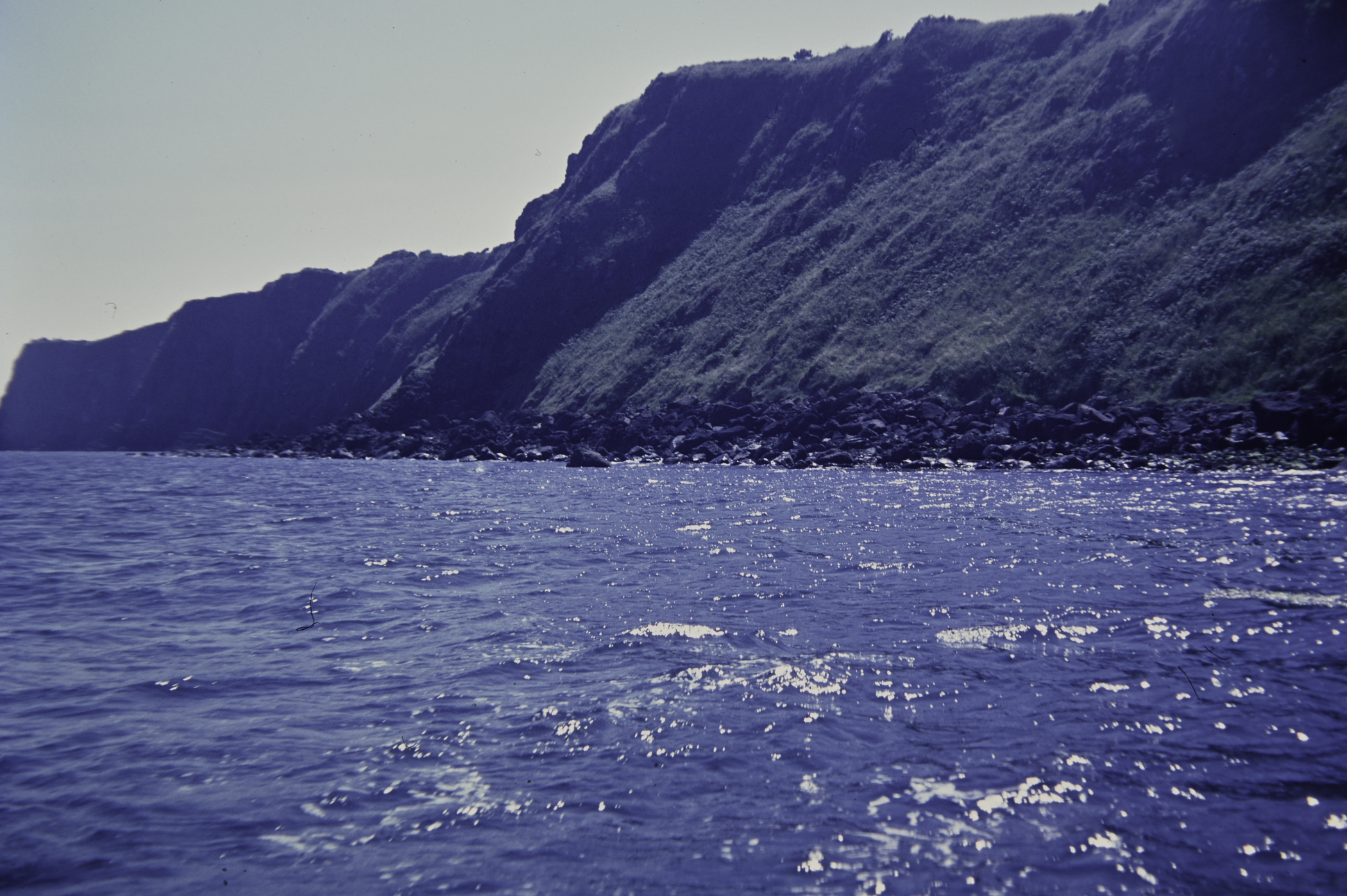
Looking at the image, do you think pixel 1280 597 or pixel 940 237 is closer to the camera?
pixel 1280 597

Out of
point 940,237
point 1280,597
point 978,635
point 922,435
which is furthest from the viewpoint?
point 940,237

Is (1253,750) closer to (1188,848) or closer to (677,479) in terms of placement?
(1188,848)

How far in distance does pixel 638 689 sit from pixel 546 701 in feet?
3.26

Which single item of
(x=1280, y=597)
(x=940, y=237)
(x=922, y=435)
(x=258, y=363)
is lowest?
(x=1280, y=597)

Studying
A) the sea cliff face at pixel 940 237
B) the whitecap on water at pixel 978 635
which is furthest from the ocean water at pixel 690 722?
the sea cliff face at pixel 940 237

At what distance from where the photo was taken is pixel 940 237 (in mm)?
86438

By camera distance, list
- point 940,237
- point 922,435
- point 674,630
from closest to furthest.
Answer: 1. point 674,630
2. point 922,435
3. point 940,237

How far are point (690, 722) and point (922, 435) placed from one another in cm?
4637

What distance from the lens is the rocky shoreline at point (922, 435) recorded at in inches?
1547

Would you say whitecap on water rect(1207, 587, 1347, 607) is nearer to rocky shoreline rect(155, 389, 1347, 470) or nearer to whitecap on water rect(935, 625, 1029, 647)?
whitecap on water rect(935, 625, 1029, 647)

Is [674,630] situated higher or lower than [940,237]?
lower

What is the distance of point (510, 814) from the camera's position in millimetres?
6336

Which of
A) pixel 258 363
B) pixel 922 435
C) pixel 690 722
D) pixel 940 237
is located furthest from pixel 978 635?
pixel 258 363

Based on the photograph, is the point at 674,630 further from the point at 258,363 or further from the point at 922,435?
the point at 258,363
